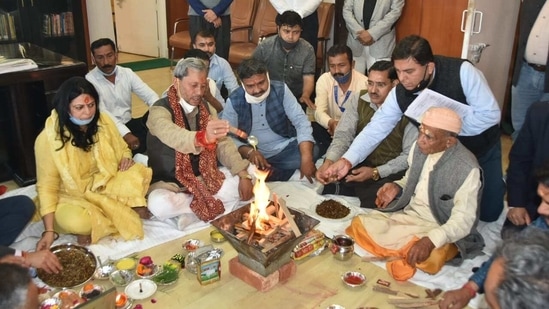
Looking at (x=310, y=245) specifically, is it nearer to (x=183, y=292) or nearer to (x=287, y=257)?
(x=287, y=257)

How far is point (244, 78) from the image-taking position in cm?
382

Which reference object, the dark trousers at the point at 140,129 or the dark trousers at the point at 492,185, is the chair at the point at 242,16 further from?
the dark trousers at the point at 492,185

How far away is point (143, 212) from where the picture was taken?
3473 millimetres

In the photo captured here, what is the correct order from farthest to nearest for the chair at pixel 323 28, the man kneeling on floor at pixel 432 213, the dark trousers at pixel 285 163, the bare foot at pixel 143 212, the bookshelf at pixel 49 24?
the chair at pixel 323 28, the bookshelf at pixel 49 24, the dark trousers at pixel 285 163, the bare foot at pixel 143 212, the man kneeling on floor at pixel 432 213

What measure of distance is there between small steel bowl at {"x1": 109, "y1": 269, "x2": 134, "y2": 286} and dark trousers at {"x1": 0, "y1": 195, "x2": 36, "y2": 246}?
0.69m

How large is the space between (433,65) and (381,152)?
2.76 ft

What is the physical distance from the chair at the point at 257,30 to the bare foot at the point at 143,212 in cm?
357

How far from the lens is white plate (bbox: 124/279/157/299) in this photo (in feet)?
8.82

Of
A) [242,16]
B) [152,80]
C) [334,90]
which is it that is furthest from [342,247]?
[152,80]

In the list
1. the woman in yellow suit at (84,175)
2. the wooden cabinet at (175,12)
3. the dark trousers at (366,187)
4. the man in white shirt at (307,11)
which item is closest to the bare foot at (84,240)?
the woman in yellow suit at (84,175)

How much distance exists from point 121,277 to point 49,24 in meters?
4.66

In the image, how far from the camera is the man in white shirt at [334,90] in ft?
14.2

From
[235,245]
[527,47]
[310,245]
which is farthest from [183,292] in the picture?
[527,47]

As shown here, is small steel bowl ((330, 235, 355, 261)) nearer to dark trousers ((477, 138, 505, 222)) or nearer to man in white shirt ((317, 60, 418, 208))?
man in white shirt ((317, 60, 418, 208))
